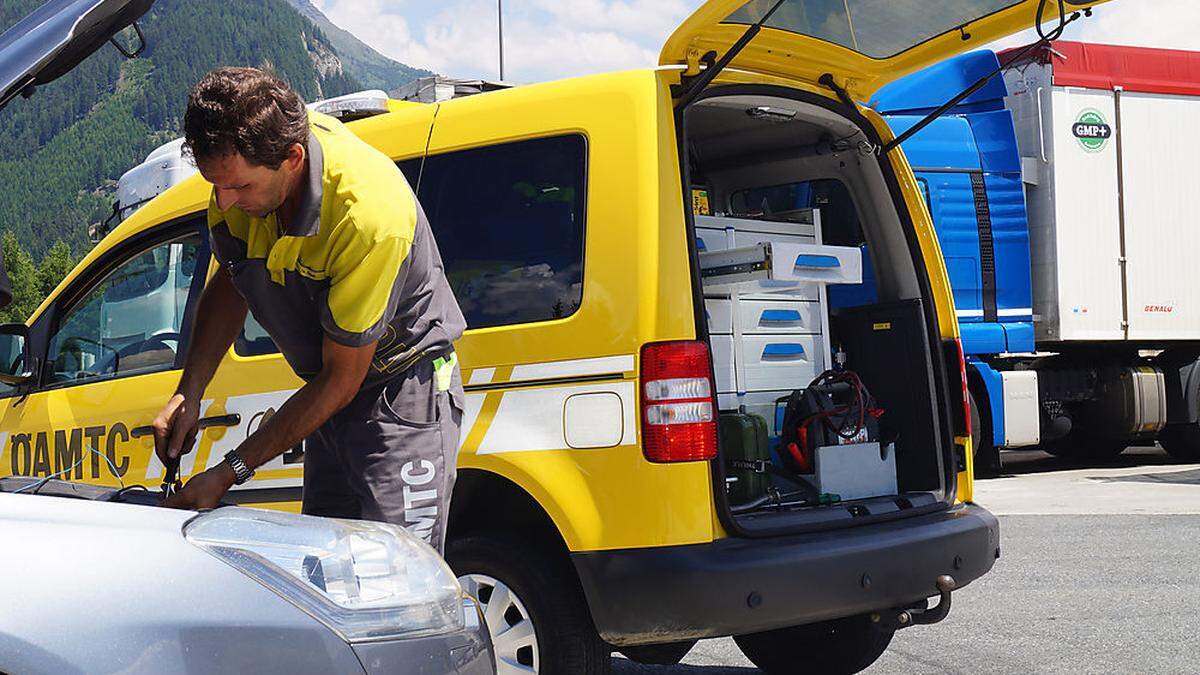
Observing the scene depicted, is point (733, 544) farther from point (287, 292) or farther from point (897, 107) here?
point (897, 107)

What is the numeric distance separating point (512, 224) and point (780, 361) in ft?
4.26

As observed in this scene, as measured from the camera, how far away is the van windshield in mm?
4172

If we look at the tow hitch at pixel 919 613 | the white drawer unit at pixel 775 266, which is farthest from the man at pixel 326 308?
the tow hitch at pixel 919 613

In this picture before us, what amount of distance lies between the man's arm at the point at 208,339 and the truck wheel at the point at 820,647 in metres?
2.31

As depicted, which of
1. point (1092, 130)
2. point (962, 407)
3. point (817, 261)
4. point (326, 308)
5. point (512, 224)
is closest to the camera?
point (326, 308)

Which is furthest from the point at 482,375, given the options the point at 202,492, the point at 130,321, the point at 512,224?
the point at 130,321

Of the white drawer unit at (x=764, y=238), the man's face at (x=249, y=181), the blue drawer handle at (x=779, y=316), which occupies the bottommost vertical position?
the blue drawer handle at (x=779, y=316)

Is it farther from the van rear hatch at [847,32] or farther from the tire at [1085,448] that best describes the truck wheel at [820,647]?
the tire at [1085,448]

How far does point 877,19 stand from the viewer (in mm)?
4320

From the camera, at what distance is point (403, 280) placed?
309cm

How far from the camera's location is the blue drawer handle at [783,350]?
193 inches

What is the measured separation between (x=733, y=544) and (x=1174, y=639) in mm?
2753

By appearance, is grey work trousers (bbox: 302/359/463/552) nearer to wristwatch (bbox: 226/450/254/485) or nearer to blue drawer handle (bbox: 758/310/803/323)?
wristwatch (bbox: 226/450/254/485)

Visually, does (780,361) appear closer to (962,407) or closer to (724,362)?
(724,362)
